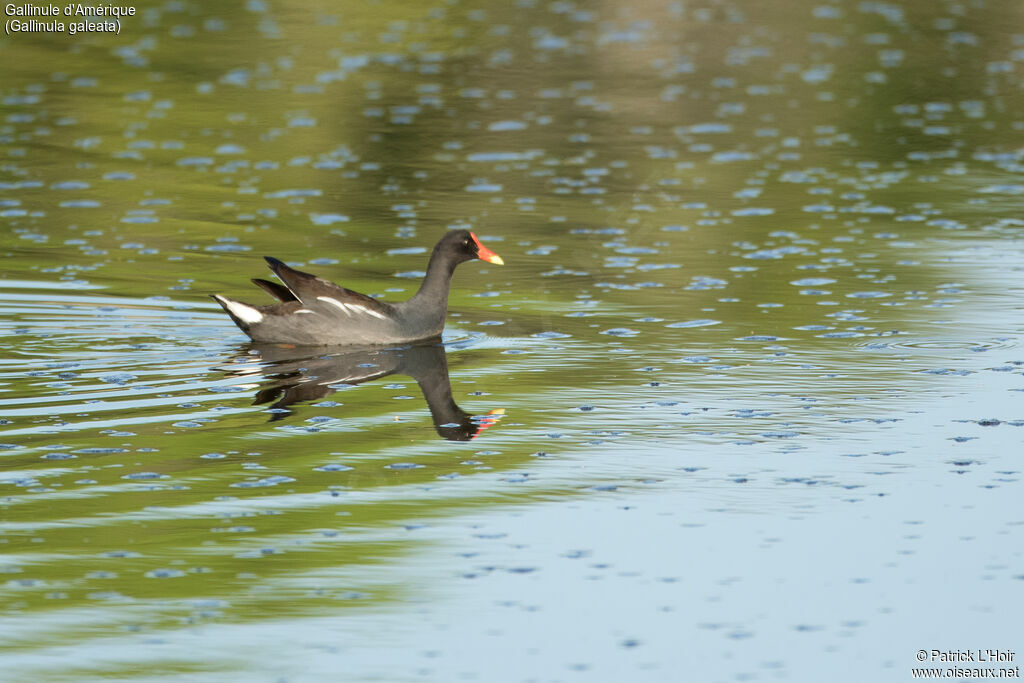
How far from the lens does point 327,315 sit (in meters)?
16.6

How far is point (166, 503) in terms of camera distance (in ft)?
37.6

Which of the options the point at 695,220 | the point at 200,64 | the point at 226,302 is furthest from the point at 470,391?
the point at 200,64

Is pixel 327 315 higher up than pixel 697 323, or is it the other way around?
pixel 327 315

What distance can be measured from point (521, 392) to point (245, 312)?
335 centimetres

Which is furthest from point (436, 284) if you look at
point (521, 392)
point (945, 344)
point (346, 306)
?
point (945, 344)

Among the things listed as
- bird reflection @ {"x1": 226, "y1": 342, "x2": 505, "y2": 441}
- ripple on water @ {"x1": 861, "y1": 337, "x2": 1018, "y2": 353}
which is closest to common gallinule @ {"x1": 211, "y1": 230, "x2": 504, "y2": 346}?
bird reflection @ {"x1": 226, "y1": 342, "x2": 505, "y2": 441}

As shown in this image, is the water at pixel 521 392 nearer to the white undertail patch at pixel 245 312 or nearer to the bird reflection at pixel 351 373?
the bird reflection at pixel 351 373

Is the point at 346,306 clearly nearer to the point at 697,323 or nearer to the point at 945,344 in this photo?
the point at 697,323

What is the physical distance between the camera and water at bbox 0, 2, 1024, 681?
31.3 feet

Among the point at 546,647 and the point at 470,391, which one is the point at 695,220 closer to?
the point at 470,391

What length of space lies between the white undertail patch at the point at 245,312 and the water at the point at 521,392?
388 millimetres

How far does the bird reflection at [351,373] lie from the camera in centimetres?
1384

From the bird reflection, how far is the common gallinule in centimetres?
13

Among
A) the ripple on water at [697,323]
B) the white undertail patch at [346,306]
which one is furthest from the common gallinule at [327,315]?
the ripple on water at [697,323]
